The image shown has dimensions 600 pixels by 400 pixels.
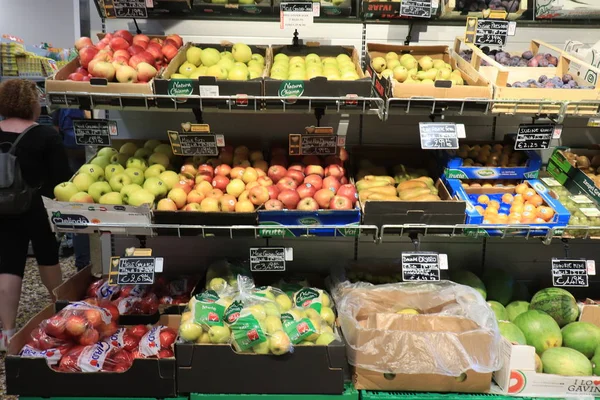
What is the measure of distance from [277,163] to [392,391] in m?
1.09

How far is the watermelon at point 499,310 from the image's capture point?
228cm

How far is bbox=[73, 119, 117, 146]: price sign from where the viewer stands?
6.81ft

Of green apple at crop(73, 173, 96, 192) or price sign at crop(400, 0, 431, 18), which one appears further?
price sign at crop(400, 0, 431, 18)

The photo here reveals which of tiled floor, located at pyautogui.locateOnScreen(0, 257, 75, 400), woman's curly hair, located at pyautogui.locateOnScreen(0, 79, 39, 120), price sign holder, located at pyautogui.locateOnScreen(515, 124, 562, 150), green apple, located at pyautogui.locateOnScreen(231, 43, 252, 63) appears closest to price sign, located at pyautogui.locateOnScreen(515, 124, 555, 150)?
price sign holder, located at pyautogui.locateOnScreen(515, 124, 562, 150)

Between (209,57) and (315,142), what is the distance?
24.1 inches

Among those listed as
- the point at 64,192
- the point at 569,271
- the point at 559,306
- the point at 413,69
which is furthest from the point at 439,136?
the point at 64,192

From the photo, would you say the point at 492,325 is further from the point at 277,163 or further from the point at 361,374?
the point at 277,163

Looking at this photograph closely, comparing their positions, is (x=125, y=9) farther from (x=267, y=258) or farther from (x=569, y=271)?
(x=569, y=271)

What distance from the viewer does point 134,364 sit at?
184cm

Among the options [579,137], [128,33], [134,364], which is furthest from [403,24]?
[134,364]

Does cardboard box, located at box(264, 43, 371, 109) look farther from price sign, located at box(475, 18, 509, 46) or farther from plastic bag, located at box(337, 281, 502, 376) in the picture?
plastic bag, located at box(337, 281, 502, 376)

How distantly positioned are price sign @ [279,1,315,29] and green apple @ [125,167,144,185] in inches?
35.3

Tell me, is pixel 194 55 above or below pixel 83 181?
above

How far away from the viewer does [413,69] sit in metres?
2.23
